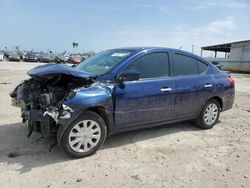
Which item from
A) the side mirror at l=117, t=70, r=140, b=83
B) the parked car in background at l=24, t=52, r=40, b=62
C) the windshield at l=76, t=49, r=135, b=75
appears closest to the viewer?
the side mirror at l=117, t=70, r=140, b=83

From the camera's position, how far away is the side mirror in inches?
169

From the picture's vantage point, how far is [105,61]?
4926 millimetres

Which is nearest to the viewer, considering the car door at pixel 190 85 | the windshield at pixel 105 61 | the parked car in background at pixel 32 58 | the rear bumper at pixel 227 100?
the windshield at pixel 105 61

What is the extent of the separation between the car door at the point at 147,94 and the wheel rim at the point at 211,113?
1.09 meters

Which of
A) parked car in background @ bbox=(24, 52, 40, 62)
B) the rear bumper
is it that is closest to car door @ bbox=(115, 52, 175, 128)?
the rear bumper

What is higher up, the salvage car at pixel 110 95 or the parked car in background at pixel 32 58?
the salvage car at pixel 110 95

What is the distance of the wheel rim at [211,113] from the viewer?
5.78 metres

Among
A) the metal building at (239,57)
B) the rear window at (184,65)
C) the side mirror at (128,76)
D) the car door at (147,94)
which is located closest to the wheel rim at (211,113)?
the rear window at (184,65)

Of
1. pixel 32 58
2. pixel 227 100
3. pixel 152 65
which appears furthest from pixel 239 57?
pixel 152 65

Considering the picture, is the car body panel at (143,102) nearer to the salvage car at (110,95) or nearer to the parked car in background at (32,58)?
the salvage car at (110,95)

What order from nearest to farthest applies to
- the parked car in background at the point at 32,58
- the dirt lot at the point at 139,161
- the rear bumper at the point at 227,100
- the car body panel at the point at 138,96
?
1. the dirt lot at the point at 139,161
2. the car body panel at the point at 138,96
3. the rear bumper at the point at 227,100
4. the parked car in background at the point at 32,58

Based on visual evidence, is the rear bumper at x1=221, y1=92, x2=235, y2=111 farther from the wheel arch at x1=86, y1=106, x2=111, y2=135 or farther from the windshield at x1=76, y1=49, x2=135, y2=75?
the wheel arch at x1=86, y1=106, x2=111, y2=135

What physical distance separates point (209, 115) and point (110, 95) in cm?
267

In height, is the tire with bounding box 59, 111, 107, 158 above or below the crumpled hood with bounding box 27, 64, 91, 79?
below
